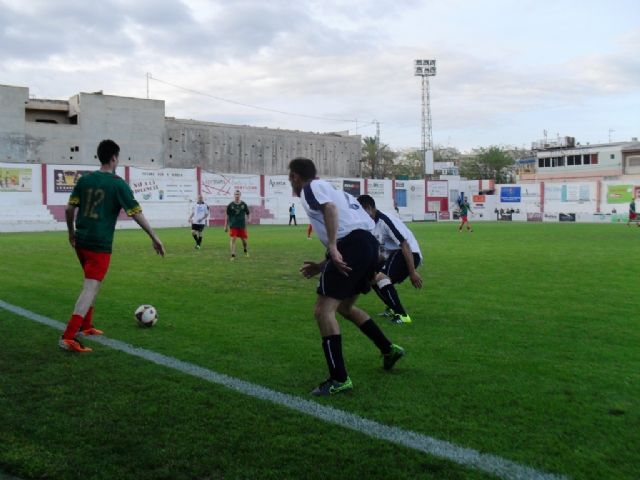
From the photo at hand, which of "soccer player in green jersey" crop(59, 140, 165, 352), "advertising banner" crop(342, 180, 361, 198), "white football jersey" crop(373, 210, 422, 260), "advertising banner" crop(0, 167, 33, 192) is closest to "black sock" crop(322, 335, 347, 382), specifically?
"soccer player in green jersey" crop(59, 140, 165, 352)

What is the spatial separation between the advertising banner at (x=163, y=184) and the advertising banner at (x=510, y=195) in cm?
2984

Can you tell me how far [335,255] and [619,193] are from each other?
53.1 meters

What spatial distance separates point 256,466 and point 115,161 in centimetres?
394

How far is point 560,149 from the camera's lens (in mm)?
94312

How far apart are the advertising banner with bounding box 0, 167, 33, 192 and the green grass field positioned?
28.1 meters

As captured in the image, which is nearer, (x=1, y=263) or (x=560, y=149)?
(x=1, y=263)

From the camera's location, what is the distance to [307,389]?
465 centimetres

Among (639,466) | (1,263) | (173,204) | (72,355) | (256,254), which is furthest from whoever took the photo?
(173,204)

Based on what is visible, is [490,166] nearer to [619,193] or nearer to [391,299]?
[619,193]

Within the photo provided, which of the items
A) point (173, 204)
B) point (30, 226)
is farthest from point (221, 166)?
point (30, 226)

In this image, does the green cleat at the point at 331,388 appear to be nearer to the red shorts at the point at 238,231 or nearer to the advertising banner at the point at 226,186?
Answer: the red shorts at the point at 238,231

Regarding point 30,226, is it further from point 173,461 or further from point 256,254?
point 173,461

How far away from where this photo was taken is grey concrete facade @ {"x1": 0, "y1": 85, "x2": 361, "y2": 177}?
5794cm

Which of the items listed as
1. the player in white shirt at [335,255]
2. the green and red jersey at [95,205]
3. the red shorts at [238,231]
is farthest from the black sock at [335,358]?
the red shorts at [238,231]
